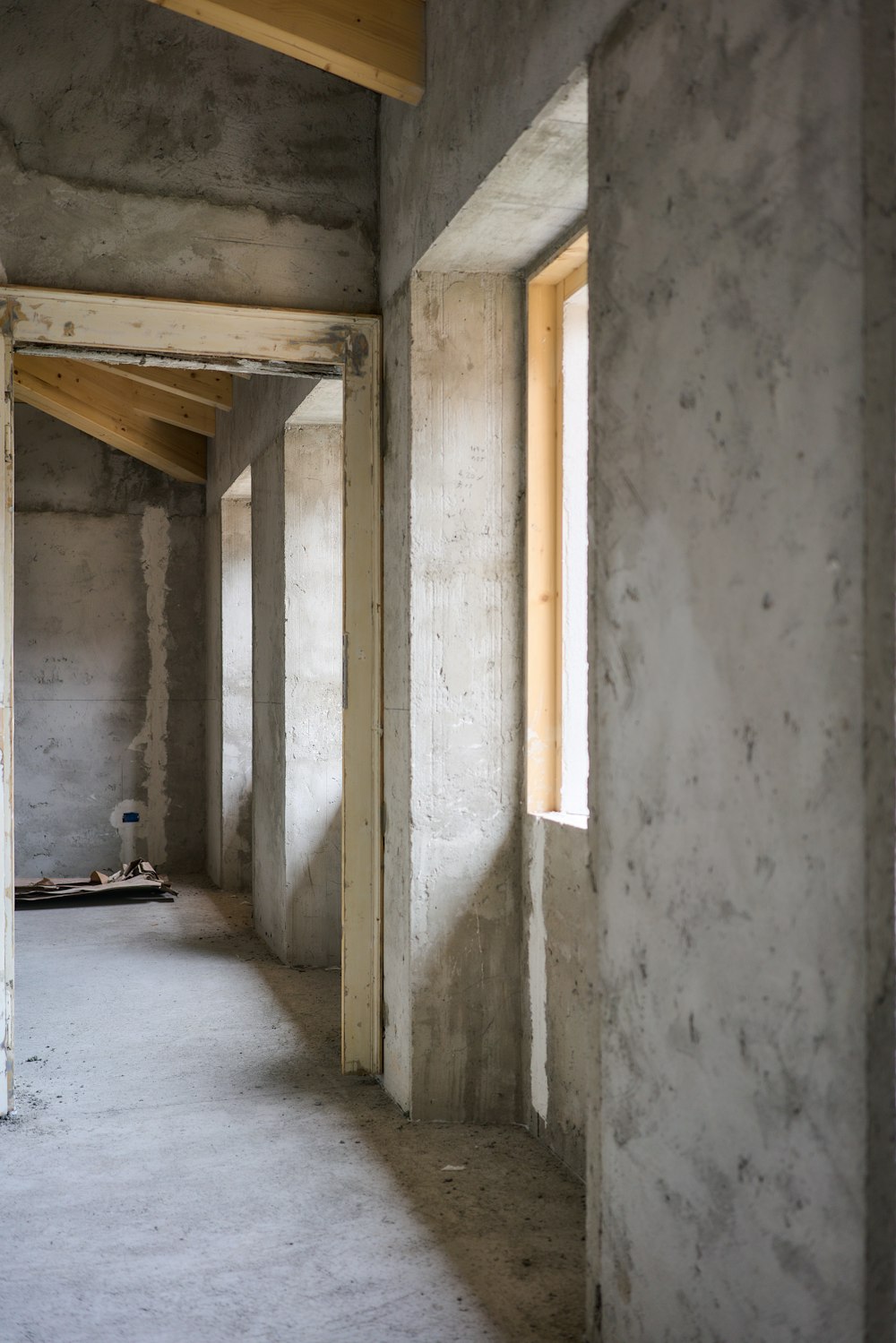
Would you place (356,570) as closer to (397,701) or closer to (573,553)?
(397,701)

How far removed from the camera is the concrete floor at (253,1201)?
8.00 feet

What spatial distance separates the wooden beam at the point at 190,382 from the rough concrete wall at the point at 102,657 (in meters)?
1.62

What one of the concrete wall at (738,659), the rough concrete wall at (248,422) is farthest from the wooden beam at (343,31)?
the rough concrete wall at (248,422)

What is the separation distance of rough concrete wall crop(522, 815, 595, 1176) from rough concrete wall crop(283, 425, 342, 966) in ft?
7.94

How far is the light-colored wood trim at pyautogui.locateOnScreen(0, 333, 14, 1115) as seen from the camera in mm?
3621

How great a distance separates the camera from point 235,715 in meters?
7.78

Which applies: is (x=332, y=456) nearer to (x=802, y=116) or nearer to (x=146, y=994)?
(x=146, y=994)

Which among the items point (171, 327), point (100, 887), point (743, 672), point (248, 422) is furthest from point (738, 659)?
point (100, 887)

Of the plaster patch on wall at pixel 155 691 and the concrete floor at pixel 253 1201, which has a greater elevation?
the plaster patch on wall at pixel 155 691

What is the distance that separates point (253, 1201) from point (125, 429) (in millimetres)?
6065

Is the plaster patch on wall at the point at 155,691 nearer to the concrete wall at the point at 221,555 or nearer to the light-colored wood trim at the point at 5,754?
the concrete wall at the point at 221,555

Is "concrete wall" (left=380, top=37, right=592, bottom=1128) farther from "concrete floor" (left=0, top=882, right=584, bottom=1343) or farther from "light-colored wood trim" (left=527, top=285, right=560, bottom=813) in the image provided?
"concrete floor" (left=0, top=882, right=584, bottom=1343)

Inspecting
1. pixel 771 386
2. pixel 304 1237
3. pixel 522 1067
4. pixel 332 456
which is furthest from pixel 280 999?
pixel 771 386

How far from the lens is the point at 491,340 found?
11.9ft
